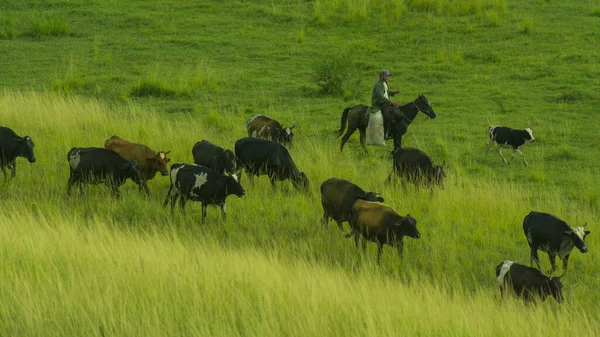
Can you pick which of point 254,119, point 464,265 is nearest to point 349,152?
point 254,119

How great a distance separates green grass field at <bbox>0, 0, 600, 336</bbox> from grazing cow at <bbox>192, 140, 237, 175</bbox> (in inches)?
22.9

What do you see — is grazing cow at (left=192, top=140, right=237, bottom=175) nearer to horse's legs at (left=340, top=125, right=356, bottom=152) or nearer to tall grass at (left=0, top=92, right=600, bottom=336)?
tall grass at (left=0, top=92, right=600, bottom=336)

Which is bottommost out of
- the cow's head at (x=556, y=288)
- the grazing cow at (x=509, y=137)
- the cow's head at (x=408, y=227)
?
the grazing cow at (x=509, y=137)

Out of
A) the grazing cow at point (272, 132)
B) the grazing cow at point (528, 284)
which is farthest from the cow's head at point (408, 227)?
the grazing cow at point (272, 132)

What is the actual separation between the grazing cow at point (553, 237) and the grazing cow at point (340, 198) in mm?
2102

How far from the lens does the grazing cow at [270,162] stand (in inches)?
614

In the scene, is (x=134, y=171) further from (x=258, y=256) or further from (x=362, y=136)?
(x=362, y=136)

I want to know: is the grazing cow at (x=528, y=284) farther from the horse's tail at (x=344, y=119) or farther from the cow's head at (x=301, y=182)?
the horse's tail at (x=344, y=119)

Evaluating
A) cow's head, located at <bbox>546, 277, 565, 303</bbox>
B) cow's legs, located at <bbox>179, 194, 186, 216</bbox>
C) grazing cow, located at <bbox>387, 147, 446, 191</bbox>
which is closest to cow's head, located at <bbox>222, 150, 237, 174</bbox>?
cow's legs, located at <bbox>179, 194, 186, 216</bbox>

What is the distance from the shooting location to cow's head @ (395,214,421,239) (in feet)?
39.9

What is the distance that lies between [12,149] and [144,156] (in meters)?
2.12

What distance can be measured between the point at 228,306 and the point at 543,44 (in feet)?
70.2

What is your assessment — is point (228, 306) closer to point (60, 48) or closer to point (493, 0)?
point (60, 48)

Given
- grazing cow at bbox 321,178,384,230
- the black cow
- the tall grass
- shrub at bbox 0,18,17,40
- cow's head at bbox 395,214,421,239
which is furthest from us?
shrub at bbox 0,18,17,40
